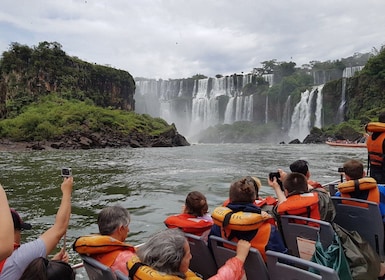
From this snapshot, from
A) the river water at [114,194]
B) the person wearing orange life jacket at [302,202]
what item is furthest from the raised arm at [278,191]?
the river water at [114,194]

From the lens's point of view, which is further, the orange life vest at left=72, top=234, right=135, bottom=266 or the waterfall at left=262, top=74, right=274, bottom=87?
the waterfall at left=262, top=74, right=274, bottom=87

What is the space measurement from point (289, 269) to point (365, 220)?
5.72ft

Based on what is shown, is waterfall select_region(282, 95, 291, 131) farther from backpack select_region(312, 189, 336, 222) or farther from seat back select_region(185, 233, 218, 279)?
seat back select_region(185, 233, 218, 279)

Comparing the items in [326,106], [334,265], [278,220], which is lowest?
[334,265]

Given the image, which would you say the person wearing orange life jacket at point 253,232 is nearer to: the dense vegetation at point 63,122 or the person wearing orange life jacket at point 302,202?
the person wearing orange life jacket at point 302,202

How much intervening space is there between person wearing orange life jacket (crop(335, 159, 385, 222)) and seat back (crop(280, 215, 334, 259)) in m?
0.90

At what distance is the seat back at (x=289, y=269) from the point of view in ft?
6.78

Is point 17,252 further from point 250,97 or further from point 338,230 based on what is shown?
point 250,97

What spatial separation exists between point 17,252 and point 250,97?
6630 cm

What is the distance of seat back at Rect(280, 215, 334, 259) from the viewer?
116 inches

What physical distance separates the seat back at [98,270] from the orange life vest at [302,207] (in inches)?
65.8

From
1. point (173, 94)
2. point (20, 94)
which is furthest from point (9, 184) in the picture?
point (173, 94)

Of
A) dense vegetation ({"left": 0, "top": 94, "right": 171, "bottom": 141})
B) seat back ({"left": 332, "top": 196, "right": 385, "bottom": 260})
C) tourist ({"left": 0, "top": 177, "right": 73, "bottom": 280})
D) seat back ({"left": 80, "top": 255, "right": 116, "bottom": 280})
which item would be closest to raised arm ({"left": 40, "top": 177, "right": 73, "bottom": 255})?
tourist ({"left": 0, "top": 177, "right": 73, "bottom": 280})

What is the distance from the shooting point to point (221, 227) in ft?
8.98
